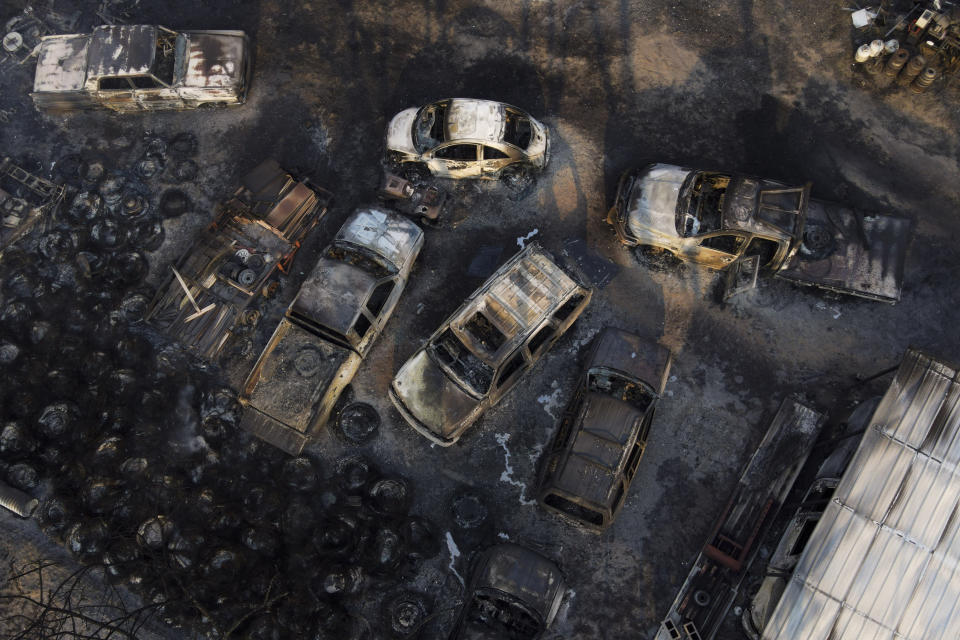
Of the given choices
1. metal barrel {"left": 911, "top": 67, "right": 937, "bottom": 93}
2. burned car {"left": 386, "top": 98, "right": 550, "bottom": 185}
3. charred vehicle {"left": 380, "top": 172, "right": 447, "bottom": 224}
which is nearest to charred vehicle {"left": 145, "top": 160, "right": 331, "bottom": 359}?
charred vehicle {"left": 380, "top": 172, "right": 447, "bottom": 224}

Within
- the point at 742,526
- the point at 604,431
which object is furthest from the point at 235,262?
the point at 742,526

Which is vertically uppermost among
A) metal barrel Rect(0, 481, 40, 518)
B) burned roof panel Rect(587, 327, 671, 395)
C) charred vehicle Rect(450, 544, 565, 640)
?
burned roof panel Rect(587, 327, 671, 395)

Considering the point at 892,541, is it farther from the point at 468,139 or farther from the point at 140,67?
the point at 140,67

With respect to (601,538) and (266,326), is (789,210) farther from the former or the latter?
(266,326)

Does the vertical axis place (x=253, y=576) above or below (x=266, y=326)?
below

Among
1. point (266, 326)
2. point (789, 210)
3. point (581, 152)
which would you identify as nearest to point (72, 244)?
point (266, 326)

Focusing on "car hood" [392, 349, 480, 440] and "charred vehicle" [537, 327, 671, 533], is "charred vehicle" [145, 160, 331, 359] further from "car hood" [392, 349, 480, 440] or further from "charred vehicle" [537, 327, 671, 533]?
"charred vehicle" [537, 327, 671, 533]

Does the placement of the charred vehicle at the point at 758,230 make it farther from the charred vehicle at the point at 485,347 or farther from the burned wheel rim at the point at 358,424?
the burned wheel rim at the point at 358,424

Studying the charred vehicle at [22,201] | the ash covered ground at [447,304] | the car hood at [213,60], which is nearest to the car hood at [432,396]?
the ash covered ground at [447,304]
